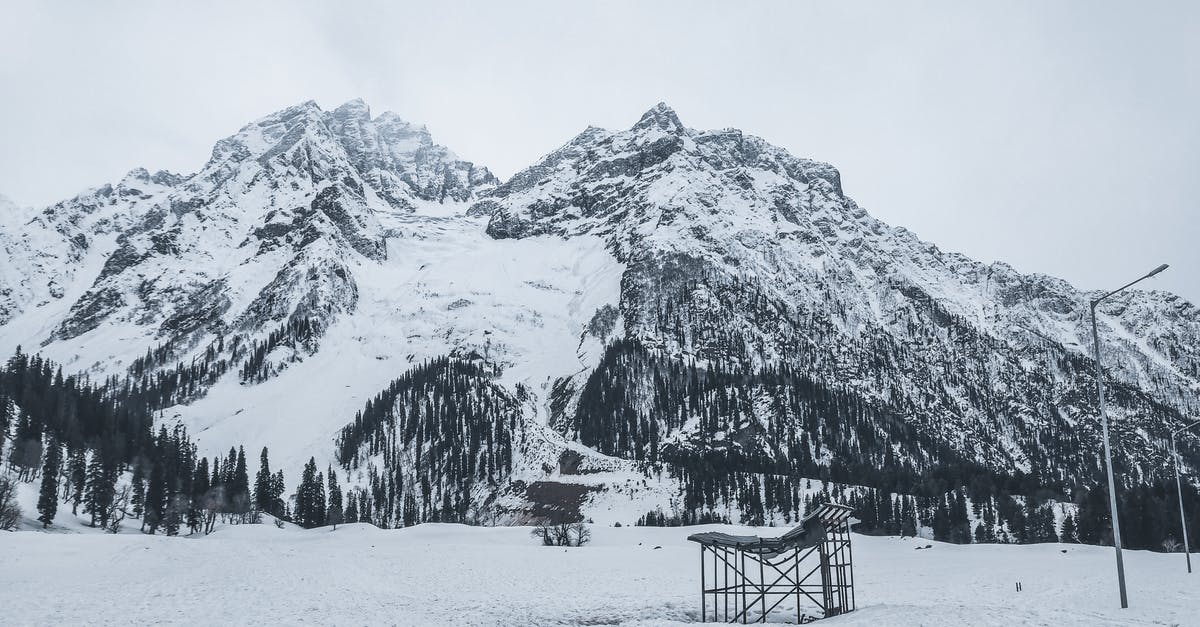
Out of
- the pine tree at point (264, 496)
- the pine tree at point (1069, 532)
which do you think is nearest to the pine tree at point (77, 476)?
the pine tree at point (264, 496)

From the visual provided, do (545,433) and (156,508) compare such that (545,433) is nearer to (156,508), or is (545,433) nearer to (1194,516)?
(156,508)

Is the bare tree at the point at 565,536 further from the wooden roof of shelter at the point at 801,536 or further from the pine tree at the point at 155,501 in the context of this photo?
the wooden roof of shelter at the point at 801,536

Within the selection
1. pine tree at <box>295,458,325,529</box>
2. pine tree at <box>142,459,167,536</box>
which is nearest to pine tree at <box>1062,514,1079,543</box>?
pine tree at <box>295,458,325,529</box>

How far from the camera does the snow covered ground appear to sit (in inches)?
1329

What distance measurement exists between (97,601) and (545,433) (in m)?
156

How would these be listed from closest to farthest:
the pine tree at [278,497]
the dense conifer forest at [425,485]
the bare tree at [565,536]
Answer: the bare tree at [565,536] < the dense conifer forest at [425,485] < the pine tree at [278,497]

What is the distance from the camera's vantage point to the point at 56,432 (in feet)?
391

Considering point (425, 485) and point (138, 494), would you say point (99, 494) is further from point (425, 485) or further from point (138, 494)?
point (425, 485)

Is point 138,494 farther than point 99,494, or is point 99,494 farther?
point 138,494

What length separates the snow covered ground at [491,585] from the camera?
3375cm

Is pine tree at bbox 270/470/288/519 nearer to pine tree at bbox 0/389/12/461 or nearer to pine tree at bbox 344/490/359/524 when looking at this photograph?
pine tree at bbox 344/490/359/524

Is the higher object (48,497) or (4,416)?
(4,416)

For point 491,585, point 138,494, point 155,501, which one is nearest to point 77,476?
point 138,494

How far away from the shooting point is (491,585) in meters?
50.5
